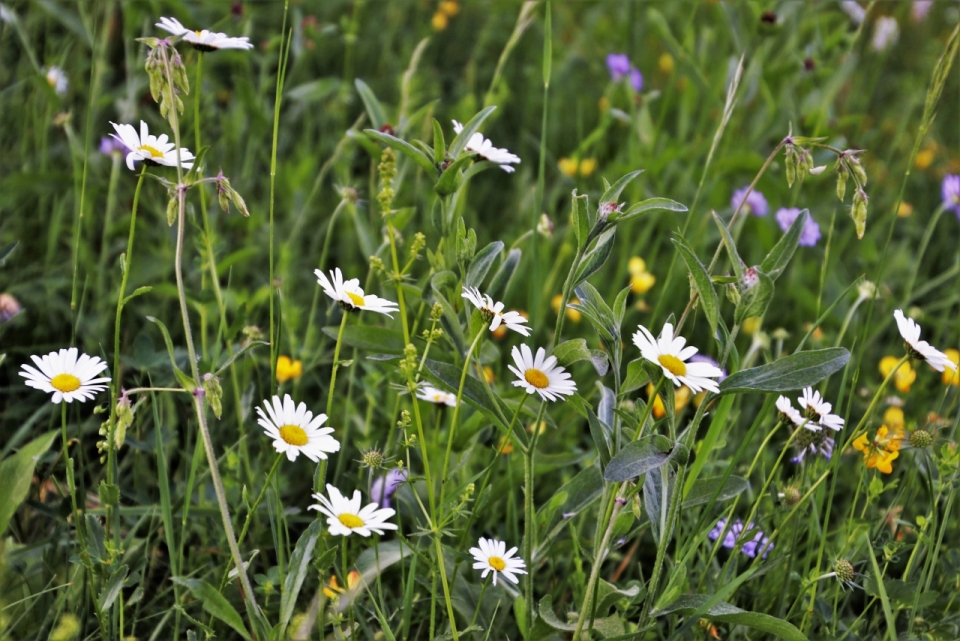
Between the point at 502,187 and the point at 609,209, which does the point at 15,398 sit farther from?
the point at 502,187

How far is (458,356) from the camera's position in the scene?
1.34m

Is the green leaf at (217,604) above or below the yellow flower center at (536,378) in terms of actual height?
below

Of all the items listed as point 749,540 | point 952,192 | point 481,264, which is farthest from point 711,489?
point 952,192

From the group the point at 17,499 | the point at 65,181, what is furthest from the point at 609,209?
the point at 65,181

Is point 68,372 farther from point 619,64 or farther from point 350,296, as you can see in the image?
point 619,64

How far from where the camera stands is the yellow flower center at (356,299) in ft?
3.46

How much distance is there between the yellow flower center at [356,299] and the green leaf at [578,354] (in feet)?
0.82

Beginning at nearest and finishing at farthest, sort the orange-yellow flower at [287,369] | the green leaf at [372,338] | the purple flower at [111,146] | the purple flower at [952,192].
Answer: the green leaf at [372,338]
the orange-yellow flower at [287,369]
the purple flower at [111,146]
the purple flower at [952,192]

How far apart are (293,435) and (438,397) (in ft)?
1.39

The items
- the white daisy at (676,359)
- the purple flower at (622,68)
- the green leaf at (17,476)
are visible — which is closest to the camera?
the white daisy at (676,359)

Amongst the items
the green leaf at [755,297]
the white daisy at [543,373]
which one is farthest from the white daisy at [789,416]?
the white daisy at [543,373]

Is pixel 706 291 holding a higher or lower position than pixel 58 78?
higher

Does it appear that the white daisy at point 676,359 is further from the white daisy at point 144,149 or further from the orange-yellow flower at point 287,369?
the orange-yellow flower at point 287,369

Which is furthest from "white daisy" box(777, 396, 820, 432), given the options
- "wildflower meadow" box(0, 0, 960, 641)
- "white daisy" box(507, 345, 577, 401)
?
"white daisy" box(507, 345, 577, 401)
